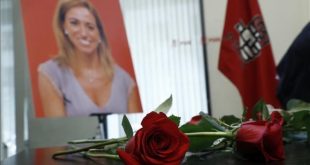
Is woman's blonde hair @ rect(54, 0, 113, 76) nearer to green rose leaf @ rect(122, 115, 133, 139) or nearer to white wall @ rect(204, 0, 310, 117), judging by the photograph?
white wall @ rect(204, 0, 310, 117)

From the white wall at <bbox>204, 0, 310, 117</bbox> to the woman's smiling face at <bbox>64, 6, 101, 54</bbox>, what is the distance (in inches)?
29.9

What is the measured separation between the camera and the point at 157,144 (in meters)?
0.43

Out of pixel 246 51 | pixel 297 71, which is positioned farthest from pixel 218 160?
pixel 246 51

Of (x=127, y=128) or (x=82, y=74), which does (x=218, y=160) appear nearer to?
(x=127, y=128)

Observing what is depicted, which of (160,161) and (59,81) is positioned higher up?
(59,81)

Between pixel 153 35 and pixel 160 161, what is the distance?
1.92m

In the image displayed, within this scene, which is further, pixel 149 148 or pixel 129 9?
pixel 129 9

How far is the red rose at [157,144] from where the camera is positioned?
1.35 ft

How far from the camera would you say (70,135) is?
2365mm

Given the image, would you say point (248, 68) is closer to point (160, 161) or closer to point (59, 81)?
point (59, 81)

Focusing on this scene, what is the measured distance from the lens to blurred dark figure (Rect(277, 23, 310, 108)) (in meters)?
1.26

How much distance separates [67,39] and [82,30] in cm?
10

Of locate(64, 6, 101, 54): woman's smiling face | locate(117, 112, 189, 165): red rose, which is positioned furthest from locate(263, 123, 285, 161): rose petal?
locate(64, 6, 101, 54): woman's smiling face

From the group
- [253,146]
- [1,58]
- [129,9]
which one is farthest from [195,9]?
[253,146]
